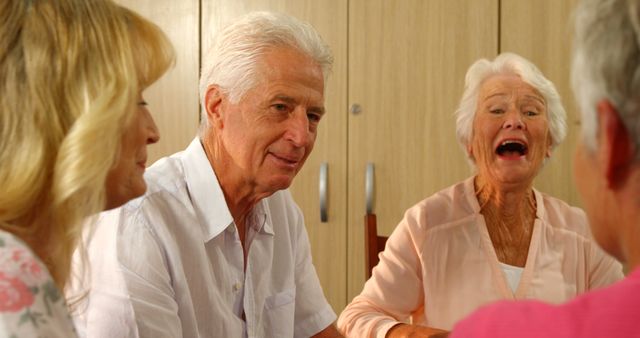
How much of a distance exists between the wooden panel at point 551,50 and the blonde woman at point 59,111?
7.19 feet

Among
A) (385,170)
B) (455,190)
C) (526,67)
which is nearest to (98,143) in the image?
(455,190)

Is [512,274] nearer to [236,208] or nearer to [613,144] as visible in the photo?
[236,208]

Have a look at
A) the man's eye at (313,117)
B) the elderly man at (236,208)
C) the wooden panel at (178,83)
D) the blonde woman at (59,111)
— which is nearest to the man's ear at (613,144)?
the blonde woman at (59,111)

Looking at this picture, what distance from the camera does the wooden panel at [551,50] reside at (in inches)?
114

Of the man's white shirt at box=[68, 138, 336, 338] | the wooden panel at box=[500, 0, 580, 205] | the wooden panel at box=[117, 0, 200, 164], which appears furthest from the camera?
the wooden panel at box=[117, 0, 200, 164]

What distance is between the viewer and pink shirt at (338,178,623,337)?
199cm

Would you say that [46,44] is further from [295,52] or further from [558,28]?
[558,28]

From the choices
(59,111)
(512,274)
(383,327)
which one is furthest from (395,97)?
(59,111)

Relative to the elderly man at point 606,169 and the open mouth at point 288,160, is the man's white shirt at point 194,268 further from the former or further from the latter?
the elderly man at point 606,169

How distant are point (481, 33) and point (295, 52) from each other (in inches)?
61.5

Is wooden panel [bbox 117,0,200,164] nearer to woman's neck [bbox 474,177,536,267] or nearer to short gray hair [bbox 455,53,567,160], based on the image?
short gray hair [bbox 455,53,567,160]

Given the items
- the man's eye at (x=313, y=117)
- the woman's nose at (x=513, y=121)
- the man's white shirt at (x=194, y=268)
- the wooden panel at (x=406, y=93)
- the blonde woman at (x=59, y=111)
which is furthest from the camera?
the wooden panel at (x=406, y=93)

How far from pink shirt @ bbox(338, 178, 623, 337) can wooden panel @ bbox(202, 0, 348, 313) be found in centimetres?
108

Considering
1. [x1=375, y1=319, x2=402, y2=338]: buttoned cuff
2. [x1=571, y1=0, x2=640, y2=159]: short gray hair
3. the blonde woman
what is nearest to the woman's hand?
[x1=375, y1=319, x2=402, y2=338]: buttoned cuff
